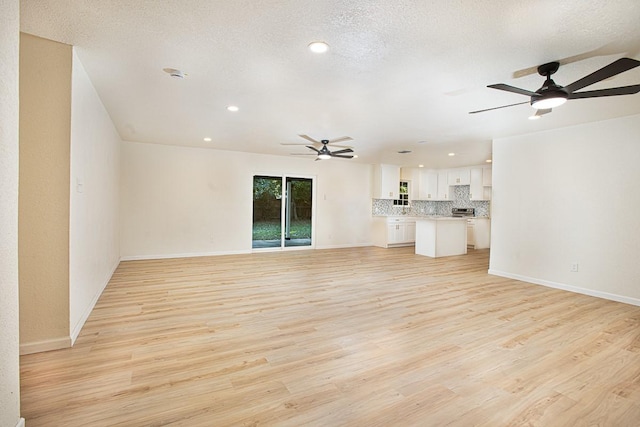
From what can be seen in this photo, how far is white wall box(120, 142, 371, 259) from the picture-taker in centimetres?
650

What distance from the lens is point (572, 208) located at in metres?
4.66

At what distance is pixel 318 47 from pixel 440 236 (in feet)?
20.5

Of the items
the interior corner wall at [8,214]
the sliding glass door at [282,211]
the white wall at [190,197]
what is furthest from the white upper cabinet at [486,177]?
the interior corner wall at [8,214]

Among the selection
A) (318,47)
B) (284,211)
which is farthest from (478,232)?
(318,47)

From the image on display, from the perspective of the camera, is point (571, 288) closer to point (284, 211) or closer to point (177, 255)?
point (284, 211)

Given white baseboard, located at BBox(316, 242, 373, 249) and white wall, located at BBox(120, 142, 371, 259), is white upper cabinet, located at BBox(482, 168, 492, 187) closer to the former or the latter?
white baseboard, located at BBox(316, 242, 373, 249)

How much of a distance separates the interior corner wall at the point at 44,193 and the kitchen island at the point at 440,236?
698 centimetres

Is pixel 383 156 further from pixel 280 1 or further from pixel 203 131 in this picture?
pixel 280 1

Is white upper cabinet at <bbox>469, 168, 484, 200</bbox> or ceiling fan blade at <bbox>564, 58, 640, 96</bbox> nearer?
ceiling fan blade at <bbox>564, 58, 640, 96</bbox>

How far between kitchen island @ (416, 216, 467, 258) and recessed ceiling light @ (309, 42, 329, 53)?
5905mm

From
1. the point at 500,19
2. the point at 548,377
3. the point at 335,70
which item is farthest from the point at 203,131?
the point at 548,377

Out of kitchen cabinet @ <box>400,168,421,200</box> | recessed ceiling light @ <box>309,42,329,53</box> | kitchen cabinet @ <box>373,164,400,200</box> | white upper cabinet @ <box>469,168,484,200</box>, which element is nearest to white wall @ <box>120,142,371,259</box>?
kitchen cabinet @ <box>373,164,400,200</box>

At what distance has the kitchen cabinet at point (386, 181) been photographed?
9.20m

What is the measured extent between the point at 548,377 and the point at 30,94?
454 cm
